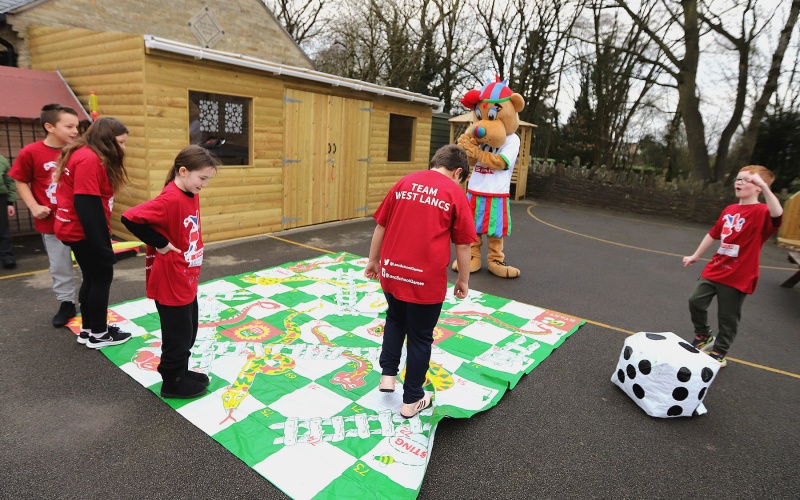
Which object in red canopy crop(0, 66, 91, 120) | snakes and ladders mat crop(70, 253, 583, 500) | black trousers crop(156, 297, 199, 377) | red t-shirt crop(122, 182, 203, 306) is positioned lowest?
snakes and ladders mat crop(70, 253, 583, 500)

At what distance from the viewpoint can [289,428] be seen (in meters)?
2.69

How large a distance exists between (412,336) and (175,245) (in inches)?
55.5

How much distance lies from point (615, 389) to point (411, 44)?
17297 millimetres

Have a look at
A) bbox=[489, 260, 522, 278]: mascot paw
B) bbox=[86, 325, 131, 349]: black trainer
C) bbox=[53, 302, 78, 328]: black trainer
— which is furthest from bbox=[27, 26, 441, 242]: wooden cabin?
bbox=[489, 260, 522, 278]: mascot paw

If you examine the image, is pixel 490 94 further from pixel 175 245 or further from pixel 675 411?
pixel 175 245

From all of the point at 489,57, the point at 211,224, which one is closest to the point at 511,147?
the point at 211,224

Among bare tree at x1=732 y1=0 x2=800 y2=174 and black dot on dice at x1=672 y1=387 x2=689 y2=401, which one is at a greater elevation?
bare tree at x1=732 y1=0 x2=800 y2=174

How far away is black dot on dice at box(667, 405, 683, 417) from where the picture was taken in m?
3.02

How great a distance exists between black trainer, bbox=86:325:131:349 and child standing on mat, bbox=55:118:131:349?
0.14 m

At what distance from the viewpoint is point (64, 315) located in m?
3.88

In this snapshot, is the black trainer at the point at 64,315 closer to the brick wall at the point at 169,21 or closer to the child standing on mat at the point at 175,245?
the child standing on mat at the point at 175,245

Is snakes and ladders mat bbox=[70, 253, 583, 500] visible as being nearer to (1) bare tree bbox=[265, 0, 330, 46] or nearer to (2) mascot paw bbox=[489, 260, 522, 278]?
(2) mascot paw bbox=[489, 260, 522, 278]

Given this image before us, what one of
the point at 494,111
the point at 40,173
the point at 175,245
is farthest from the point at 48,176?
the point at 494,111

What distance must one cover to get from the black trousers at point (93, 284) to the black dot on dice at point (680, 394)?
3.82m
